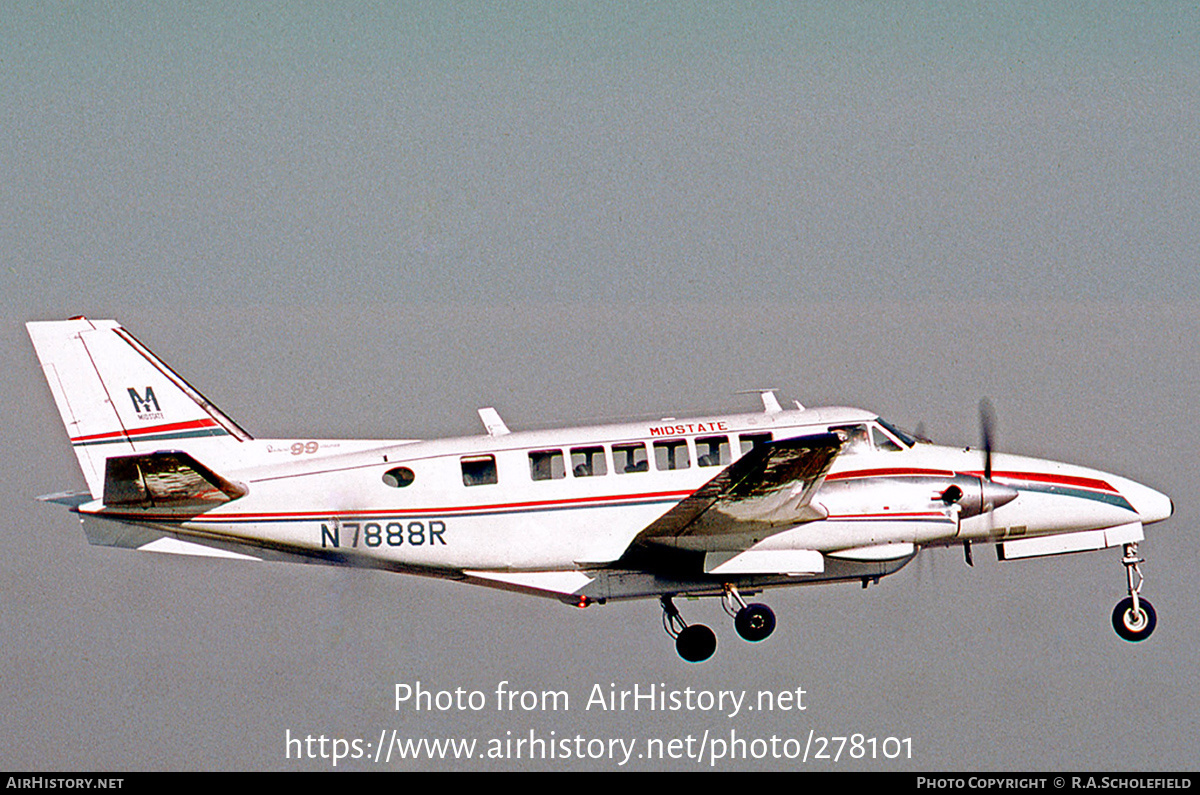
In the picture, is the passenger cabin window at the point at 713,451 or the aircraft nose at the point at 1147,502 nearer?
the passenger cabin window at the point at 713,451

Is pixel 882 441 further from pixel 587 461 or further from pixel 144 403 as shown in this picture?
pixel 144 403

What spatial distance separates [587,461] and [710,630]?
372cm

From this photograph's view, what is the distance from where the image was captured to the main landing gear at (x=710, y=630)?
26062 millimetres

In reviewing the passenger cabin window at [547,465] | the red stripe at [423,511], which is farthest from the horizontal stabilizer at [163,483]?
the passenger cabin window at [547,465]

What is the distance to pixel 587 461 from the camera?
992 inches

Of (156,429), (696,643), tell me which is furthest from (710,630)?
(156,429)

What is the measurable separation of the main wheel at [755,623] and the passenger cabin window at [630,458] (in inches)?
119

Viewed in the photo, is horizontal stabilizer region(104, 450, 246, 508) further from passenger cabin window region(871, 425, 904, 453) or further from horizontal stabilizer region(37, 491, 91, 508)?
passenger cabin window region(871, 425, 904, 453)

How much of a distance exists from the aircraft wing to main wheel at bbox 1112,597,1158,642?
589 centimetres

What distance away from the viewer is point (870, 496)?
25.3 metres

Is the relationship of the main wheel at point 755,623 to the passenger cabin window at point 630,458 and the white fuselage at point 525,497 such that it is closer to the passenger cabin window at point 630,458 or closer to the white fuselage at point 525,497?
the white fuselage at point 525,497

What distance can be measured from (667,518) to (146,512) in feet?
26.4

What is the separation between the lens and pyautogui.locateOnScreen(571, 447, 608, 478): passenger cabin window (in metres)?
25.1

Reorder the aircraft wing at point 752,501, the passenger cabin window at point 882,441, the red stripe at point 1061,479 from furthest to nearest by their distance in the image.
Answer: the red stripe at point 1061,479
the passenger cabin window at point 882,441
the aircraft wing at point 752,501
